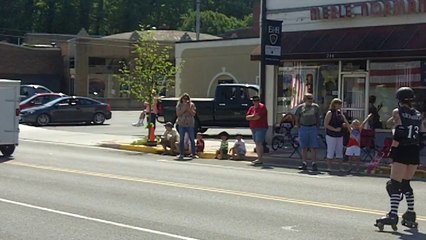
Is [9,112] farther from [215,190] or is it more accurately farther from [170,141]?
[215,190]

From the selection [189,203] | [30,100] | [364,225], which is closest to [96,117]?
[30,100]

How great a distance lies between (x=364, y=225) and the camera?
9.71m

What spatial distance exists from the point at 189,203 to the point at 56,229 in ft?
9.27

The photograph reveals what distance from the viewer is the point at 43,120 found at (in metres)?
33.7

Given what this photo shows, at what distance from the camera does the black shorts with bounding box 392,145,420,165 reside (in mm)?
9523

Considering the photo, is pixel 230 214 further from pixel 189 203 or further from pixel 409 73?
pixel 409 73

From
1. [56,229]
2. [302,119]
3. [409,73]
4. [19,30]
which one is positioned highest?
[19,30]

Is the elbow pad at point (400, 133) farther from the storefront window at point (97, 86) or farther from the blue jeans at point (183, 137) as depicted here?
the storefront window at point (97, 86)

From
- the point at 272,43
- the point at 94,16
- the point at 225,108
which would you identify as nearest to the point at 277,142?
the point at 272,43

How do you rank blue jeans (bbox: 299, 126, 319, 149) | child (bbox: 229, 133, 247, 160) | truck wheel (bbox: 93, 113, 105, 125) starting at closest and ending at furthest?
blue jeans (bbox: 299, 126, 319, 149) → child (bbox: 229, 133, 247, 160) → truck wheel (bbox: 93, 113, 105, 125)

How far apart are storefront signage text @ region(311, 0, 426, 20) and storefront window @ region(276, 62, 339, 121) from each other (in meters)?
1.58

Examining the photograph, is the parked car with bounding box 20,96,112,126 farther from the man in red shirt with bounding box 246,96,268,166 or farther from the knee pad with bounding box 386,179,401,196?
the knee pad with bounding box 386,179,401,196

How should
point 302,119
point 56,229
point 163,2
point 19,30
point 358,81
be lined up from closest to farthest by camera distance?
1. point 56,229
2. point 302,119
3. point 358,81
4. point 19,30
5. point 163,2

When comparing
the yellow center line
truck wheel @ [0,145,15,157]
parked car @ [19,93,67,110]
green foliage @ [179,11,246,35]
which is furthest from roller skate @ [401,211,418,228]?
green foliage @ [179,11,246,35]
